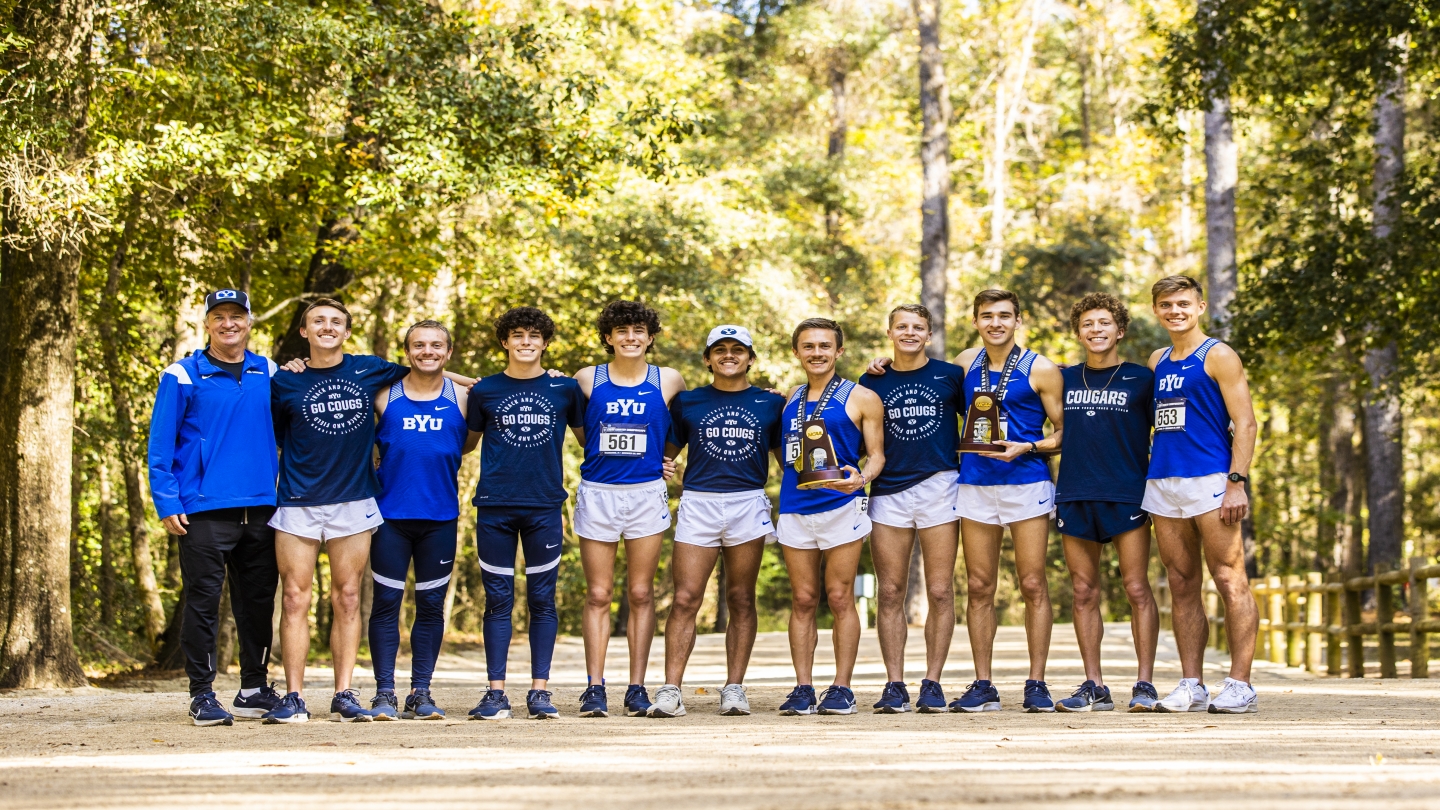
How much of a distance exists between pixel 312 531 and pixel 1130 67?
1283 inches

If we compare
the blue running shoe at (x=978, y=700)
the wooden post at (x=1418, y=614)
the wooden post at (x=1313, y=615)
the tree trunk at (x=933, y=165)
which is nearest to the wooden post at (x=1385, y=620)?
the wooden post at (x=1418, y=614)

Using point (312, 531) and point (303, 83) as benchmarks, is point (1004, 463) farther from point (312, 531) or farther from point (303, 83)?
point (303, 83)

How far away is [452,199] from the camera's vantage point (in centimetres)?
1305

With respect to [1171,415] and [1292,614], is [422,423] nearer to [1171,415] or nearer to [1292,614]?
[1171,415]

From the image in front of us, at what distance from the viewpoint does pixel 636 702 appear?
7.65m

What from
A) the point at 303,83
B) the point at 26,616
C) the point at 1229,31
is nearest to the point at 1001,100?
the point at 1229,31

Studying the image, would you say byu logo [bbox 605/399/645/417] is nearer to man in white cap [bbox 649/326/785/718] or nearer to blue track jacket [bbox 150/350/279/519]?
man in white cap [bbox 649/326/785/718]

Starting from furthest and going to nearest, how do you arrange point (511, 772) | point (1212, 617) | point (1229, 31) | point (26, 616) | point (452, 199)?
point (1212, 617) < point (1229, 31) < point (452, 199) < point (26, 616) < point (511, 772)

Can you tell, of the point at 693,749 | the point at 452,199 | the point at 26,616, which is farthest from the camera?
the point at 452,199

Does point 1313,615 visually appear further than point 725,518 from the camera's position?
Yes

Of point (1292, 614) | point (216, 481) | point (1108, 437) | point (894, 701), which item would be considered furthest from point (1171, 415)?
point (1292, 614)

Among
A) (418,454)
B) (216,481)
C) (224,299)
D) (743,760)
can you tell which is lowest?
(743,760)

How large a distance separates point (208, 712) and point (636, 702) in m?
2.15

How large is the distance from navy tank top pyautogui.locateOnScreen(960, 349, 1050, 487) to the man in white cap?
3.50 feet
